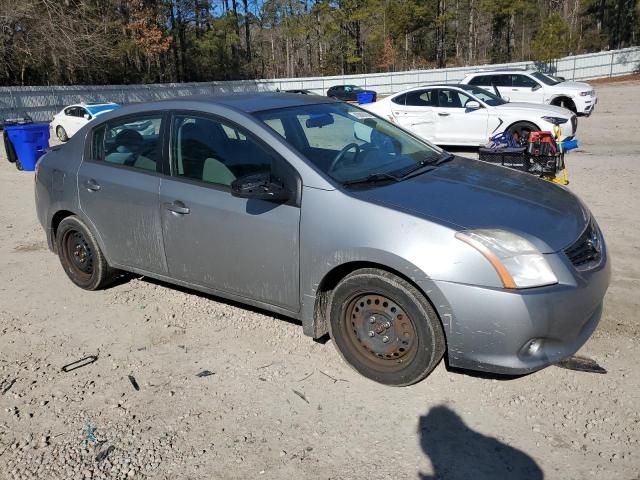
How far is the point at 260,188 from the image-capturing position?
11.3 ft

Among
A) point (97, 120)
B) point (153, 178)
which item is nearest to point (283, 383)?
point (153, 178)

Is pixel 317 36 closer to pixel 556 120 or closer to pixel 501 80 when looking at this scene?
pixel 501 80

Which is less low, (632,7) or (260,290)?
(632,7)

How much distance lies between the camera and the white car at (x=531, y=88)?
17531 mm

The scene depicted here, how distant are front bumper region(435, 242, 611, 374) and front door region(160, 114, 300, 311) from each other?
1.06 m

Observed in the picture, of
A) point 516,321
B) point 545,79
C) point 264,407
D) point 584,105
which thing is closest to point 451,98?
point 545,79

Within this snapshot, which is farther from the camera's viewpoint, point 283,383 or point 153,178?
point 153,178

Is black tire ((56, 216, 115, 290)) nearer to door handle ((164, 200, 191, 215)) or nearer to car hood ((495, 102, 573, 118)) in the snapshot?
door handle ((164, 200, 191, 215))

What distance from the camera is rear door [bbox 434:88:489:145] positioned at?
11836 mm

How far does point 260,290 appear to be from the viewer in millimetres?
3740

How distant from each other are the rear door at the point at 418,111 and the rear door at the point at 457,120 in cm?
14

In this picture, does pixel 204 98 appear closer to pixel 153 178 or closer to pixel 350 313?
pixel 153 178

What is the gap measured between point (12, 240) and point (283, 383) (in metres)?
4.89

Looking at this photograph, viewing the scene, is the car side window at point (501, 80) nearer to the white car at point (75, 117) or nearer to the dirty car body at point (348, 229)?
the white car at point (75, 117)
